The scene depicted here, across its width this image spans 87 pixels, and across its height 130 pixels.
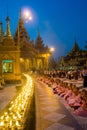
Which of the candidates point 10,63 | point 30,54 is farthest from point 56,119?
point 30,54

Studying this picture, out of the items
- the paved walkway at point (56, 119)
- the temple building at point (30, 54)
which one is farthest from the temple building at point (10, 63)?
the temple building at point (30, 54)

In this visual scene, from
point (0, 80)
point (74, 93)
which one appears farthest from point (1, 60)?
point (74, 93)

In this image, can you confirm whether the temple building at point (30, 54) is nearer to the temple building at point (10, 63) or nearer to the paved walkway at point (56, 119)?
the temple building at point (10, 63)

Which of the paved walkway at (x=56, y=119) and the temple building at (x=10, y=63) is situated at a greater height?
the temple building at (x=10, y=63)

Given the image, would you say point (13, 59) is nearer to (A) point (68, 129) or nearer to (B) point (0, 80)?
(B) point (0, 80)

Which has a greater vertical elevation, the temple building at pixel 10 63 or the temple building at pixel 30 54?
the temple building at pixel 30 54

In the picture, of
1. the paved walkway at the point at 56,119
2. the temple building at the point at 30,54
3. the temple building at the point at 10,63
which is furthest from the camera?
the temple building at the point at 30,54

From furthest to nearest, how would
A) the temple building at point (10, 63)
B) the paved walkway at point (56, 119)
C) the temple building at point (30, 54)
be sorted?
the temple building at point (30, 54) → the temple building at point (10, 63) → the paved walkway at point (56, 119)

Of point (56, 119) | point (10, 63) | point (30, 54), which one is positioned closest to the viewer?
point (56, 119)

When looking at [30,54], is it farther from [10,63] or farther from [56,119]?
[56,119]

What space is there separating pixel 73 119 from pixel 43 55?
5688cm

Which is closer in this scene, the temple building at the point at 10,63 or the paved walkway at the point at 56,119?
the paved walkway at the point at 56,119

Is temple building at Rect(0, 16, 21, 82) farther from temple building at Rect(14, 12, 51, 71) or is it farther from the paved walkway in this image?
temple building at Rect(14, 12, 51, 71)

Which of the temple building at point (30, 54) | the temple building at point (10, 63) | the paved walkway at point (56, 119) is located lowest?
the paved walkway at point (56, 119)
